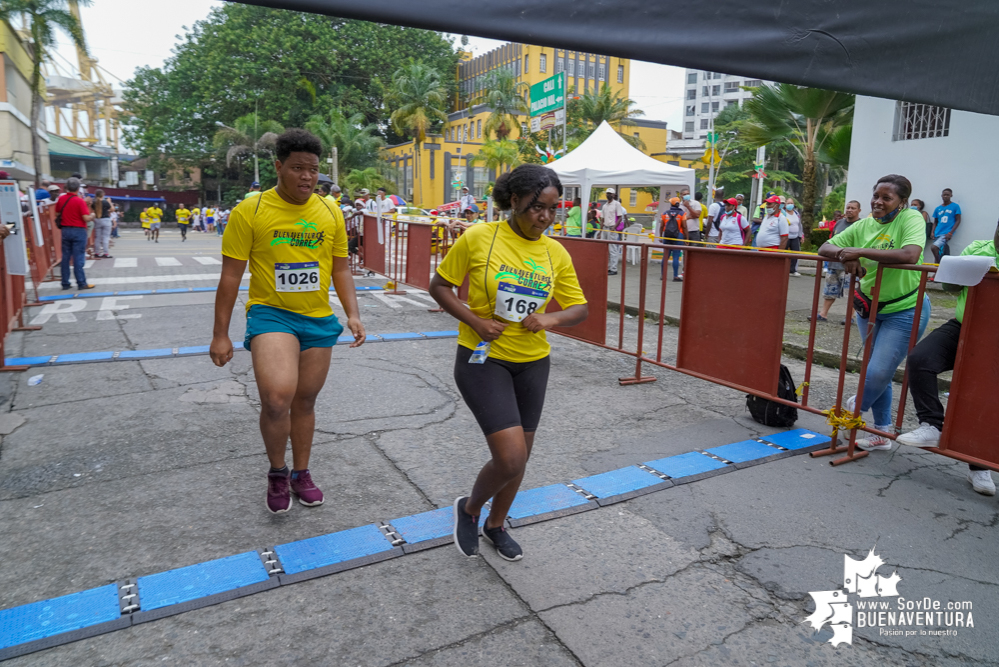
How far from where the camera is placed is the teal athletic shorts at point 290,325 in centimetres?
350

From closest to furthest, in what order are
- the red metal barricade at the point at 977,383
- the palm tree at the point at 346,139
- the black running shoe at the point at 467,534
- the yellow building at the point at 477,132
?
the black running shoe at the point at 467,534, the red metal barricade at the point at 977,383, the palm tree at the point at 346,139, the yellow building at the point at 477,132

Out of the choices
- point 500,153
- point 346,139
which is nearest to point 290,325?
point 500,153

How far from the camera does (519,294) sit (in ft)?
10.0

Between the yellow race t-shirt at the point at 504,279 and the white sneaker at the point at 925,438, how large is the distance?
107 inches

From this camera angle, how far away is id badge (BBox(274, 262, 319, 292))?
11.5ft

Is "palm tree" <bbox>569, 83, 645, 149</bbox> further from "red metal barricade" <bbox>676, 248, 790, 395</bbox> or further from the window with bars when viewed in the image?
"red metal barricade" <bbox>676, 248, 790, 395</bbox>

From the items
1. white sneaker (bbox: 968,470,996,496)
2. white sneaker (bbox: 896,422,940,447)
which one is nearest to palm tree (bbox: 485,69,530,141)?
white sneaker (bbox: 896,422,940,447)

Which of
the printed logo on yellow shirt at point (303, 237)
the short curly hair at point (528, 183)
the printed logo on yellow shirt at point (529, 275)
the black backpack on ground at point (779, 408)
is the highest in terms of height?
the short curly hair at point (528, 183)

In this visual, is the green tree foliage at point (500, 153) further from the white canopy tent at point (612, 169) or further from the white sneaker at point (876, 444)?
the white sneaker at point (876, 444)

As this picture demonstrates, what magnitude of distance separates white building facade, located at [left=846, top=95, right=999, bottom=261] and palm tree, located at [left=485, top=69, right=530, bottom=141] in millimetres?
37763

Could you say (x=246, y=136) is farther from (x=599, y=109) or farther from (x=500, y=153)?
(x=599, y=109)

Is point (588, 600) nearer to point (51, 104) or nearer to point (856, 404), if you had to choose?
point (856, 404)

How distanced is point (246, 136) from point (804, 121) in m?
41.5

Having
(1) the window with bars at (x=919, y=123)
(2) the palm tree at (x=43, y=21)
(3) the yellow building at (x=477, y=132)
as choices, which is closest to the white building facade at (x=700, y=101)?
(3) the yellow building at (x=477, y=132)
